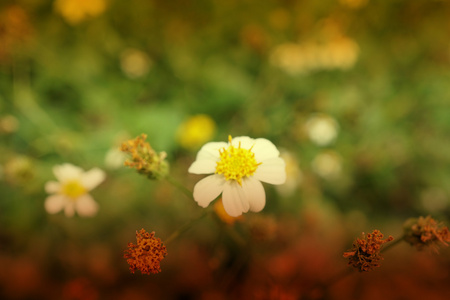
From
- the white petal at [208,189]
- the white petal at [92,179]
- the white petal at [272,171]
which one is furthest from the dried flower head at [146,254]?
the white petal at [92,179]

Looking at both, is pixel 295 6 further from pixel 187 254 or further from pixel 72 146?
pixel 187 254

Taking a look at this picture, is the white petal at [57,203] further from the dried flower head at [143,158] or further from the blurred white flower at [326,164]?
the blurred white flower at [326,164]

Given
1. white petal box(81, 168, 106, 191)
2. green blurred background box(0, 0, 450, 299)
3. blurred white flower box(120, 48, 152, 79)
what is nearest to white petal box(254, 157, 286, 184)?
white petal box(81, 168, 106, 191)

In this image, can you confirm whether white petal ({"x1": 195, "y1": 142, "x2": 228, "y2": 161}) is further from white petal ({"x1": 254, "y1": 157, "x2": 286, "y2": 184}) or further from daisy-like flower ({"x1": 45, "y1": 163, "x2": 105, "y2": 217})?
daisy-like flower ({"x1": 45, "y1": 163, "x2": 105, "y2": 217})

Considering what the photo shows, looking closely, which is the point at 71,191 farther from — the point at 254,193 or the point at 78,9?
the point at 78,9

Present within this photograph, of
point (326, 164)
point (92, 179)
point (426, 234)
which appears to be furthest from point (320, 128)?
point (92, 179)

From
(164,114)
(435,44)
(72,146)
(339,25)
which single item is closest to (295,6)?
(339,25)
